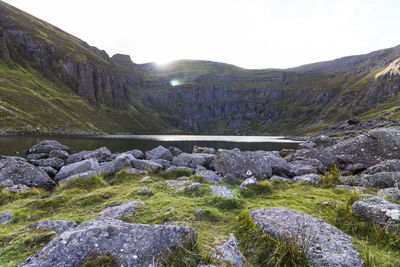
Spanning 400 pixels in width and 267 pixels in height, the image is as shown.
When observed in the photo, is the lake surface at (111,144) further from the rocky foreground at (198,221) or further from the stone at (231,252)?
the stone at (231,252)

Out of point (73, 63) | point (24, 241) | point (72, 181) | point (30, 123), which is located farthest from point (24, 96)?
point (24, 241)

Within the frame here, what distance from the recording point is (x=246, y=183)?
25.6ft

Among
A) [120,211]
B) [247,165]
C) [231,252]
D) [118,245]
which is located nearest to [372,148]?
[247,165]

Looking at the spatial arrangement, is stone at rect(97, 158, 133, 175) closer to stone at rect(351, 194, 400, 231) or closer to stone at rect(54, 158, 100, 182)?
stone at rect(54, 158, 100, 182)

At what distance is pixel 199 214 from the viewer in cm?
509

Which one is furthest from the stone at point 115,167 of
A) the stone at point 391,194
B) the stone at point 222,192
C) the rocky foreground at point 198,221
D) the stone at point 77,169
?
the stone at point 391,194

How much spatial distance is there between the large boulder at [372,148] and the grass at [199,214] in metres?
9.65

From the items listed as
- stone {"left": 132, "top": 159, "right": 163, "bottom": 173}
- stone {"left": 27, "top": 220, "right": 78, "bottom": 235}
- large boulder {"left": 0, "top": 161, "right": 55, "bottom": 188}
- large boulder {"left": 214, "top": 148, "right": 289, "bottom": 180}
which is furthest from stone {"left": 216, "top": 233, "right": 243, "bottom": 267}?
large boulder {"left": 0, "top": 161, "right": 55, "bottom": 188}

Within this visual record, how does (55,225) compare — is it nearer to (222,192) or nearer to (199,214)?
(199,214)

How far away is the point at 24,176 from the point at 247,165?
48.4ft

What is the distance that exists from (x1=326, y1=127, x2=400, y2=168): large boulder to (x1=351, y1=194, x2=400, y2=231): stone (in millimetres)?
12684

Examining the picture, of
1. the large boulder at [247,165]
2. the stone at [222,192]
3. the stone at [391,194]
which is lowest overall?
the large boulder at [247,165]

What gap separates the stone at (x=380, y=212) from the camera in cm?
376

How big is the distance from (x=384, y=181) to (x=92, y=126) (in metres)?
138
